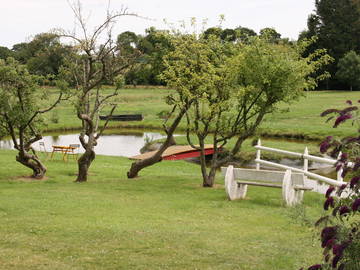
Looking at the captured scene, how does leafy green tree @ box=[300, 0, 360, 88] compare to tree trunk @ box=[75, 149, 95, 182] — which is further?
leafy green tree @ box=[300, 0, 360, 88]

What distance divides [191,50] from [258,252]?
32.3ft

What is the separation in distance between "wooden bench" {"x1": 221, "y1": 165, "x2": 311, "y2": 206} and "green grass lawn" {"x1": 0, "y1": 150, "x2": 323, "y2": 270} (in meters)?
0.34

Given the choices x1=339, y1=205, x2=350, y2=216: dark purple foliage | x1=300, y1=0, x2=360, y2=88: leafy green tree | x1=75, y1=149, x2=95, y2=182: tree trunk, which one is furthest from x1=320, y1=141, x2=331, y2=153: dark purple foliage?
x1=300, y1=0, x2=360, y2=88: leafy green tree

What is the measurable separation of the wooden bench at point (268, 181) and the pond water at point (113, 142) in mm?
19166

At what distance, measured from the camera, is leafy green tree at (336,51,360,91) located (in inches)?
2835

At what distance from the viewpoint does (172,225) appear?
10578 millimetres

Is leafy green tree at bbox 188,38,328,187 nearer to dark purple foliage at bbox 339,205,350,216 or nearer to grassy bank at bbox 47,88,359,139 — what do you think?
grassy bank at bbox 47,88,359,139

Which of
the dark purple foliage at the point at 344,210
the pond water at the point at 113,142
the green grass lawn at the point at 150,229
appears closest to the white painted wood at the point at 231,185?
the green grass lawn at the point at 150,229

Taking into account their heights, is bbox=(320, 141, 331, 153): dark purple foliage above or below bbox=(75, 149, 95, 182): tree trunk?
above

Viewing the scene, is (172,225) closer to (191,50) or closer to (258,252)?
(258,252)

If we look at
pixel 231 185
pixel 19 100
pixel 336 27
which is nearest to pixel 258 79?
pixel 231 185

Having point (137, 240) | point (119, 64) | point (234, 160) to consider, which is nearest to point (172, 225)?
point (137, 240)

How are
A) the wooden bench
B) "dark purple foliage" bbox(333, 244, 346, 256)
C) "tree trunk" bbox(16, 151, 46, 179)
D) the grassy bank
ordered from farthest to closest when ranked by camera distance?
the grassy bank → "tree trunk" bbox(16, 151, 46, 179) → the wooden bench → "dark purple foliage" bbox(333, 244, 346, 256)

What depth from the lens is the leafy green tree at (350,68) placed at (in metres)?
72.0
